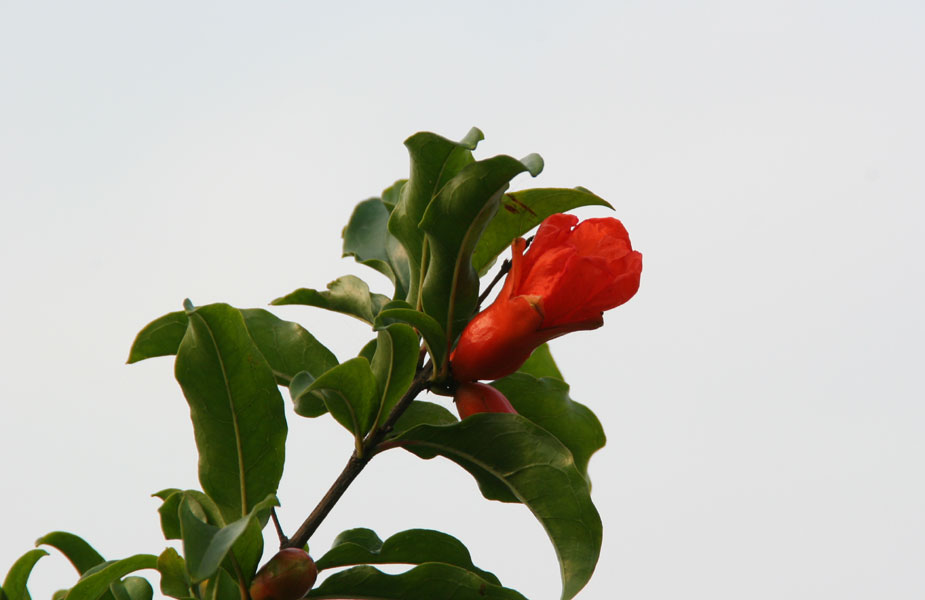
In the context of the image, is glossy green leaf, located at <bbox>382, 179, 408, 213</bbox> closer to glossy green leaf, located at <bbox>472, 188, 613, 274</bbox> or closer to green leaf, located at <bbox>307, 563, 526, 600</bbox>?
glossy green leaf, located at <bbox>472, 188, 613, 274</bbox>

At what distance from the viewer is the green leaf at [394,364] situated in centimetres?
150

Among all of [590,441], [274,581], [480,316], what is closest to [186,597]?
[274,581]

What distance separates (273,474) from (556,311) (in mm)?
540

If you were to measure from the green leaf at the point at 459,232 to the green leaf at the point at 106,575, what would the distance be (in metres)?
0.61

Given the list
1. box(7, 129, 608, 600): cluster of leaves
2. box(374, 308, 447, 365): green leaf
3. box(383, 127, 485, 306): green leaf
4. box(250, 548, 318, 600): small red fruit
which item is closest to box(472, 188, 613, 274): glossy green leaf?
box(7, 129, 608, 600): cluster of leaves

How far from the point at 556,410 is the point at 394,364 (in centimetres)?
38

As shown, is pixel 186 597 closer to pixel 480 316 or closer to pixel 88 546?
pixel 88 546

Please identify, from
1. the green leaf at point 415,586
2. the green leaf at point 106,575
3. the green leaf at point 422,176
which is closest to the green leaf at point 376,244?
→ the green leaf at point 422,176

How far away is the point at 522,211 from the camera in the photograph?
1633 mm

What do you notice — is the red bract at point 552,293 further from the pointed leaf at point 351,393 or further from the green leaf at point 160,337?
the green leaf at point 160,337

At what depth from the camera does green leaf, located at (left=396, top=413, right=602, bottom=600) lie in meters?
1.45

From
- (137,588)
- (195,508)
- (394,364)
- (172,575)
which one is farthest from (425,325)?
(137,588)

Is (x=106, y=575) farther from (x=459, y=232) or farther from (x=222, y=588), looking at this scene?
(x=459, y=232)

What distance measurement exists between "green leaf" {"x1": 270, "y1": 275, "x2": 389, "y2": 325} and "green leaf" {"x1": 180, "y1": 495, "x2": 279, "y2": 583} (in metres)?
0.51
